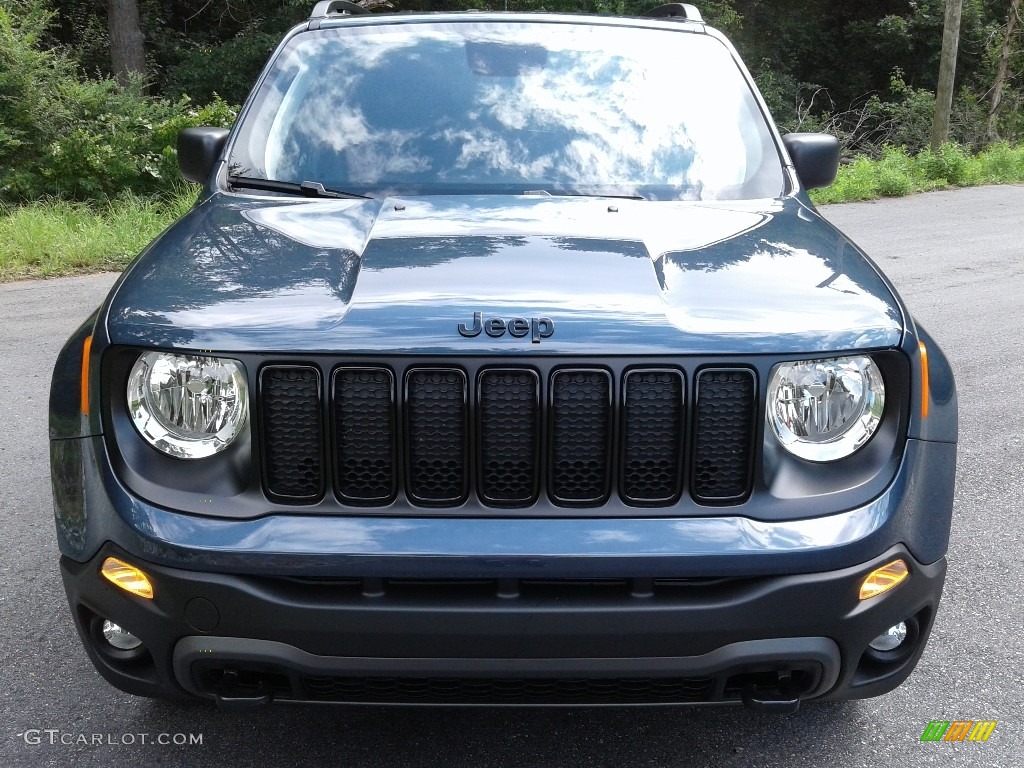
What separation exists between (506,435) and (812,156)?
1900mm

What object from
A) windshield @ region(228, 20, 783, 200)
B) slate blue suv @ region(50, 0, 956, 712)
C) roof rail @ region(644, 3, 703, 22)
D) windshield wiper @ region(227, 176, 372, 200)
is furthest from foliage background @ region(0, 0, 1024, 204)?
slate blue suv @ region(50, 0, 956, 712)

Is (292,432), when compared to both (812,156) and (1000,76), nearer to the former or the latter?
(812,156)

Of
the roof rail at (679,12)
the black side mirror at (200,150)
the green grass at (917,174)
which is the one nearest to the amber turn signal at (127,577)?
the black side mirror at (200,150)

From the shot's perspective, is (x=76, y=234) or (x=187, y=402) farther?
(x=76, y=234)

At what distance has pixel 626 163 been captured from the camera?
3.19 meters

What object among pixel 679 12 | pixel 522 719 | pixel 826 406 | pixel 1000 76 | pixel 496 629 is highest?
pixel 679 12

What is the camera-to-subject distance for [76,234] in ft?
32.0

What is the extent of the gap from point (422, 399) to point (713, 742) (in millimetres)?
1253

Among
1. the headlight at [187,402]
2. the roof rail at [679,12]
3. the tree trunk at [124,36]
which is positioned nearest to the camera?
the headlight at [187,402]

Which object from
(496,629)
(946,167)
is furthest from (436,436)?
(946,167)

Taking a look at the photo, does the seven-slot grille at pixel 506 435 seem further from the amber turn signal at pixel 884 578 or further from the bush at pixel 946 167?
the bush at pixel 946 167

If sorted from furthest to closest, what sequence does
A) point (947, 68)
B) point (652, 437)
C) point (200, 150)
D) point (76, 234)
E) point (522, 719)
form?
1. point (947, 68)
2. point (76, 234)
3. point (200, 150)
4. point (522, 719)
5. point (652, 437)

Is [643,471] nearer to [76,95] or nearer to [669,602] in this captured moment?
[669,602]

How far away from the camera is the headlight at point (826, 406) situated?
2.14m
